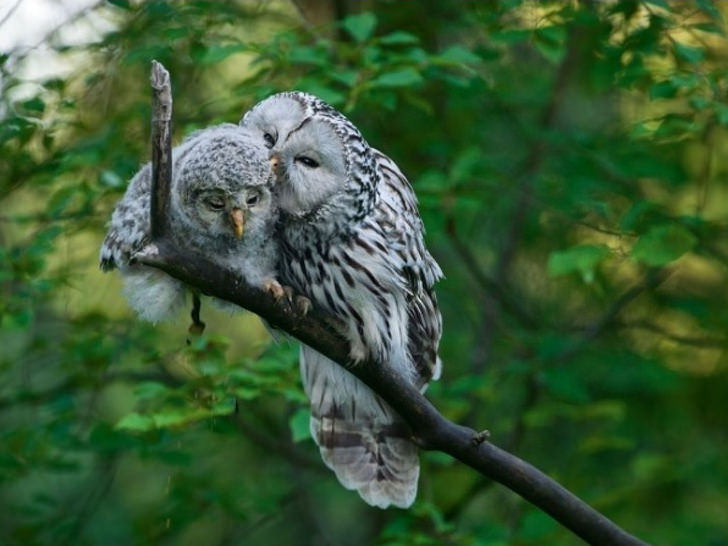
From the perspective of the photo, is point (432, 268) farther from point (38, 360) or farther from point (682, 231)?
point (38, 360)

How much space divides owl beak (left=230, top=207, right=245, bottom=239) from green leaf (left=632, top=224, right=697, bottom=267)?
1651 mm

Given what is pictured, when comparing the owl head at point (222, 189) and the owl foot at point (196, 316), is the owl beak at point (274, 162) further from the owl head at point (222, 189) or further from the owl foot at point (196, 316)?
the owl foot at point (196, 316)

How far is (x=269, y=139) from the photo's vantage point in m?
3.33

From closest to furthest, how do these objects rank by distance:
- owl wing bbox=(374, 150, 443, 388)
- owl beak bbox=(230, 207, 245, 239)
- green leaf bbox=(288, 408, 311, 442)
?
owl beak bbox=(230, 207, 245, 239) < owl wing bbox=(374, 150, 443, 388) < green leaf bbox=(288, 408, 311, 442)

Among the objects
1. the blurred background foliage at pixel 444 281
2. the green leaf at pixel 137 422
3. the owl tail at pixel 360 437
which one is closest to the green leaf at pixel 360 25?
the blurred background foliage at pixel 444 281

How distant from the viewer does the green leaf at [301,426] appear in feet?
13.7

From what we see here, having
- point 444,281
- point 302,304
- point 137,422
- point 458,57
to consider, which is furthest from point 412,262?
point 444,281

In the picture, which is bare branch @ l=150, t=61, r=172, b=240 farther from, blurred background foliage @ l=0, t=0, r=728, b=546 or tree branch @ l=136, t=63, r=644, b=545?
blurred background foliage @ l=0, t=0, r=728, b=546

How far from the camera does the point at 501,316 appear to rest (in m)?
6.15

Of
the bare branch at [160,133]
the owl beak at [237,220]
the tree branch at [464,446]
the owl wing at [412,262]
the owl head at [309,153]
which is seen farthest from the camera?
the owl wing at [412,262]

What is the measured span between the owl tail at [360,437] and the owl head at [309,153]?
3.04ft

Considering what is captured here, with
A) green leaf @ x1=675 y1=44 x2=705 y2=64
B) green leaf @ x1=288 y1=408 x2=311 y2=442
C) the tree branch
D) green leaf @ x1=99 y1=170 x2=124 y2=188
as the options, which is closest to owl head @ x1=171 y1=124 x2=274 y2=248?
the tree branch

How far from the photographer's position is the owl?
303 centimetres

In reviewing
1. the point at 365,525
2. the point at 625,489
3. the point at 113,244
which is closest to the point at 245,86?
the point at 113,244
